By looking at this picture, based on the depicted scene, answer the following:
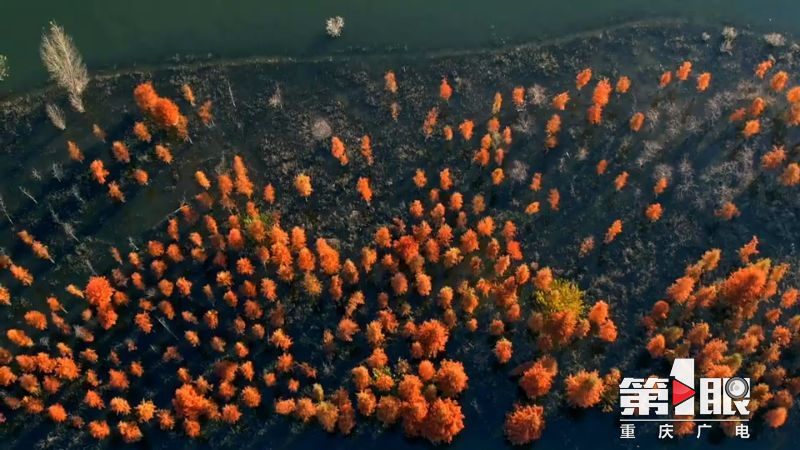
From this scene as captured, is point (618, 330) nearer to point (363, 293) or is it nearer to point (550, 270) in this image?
point (550, 270)

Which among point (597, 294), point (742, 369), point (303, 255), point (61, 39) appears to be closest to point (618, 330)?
point (597, 294)

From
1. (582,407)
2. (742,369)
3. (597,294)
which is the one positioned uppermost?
(597,294)

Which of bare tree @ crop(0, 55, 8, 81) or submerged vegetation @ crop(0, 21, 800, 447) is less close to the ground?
bare tree @ crop(0, 55, 8, 81)
